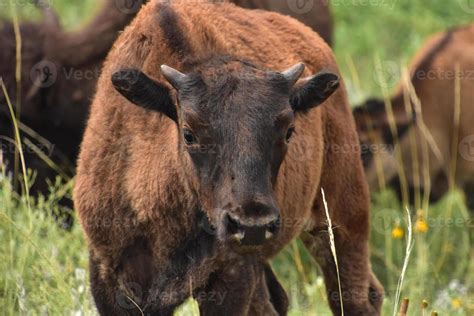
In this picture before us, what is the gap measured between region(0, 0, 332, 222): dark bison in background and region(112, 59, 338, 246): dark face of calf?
402cm

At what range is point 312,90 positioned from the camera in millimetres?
6043

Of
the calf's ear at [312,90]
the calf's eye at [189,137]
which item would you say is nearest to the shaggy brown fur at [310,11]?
the calf's ear at [312,90]

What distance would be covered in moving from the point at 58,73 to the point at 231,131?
494 centimetres

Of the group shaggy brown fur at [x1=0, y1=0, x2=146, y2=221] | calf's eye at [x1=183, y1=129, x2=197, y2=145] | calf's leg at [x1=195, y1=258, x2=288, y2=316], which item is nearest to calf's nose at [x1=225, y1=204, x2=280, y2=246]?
calf's eye at [x1=183, y1=129, x2=197, y2=145]

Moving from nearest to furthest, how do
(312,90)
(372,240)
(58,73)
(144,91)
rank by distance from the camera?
(144,91) → (312,90) → (58,73) → (372,240)

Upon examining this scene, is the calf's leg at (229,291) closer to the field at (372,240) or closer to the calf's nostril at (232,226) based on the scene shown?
the calf's nostril at (232,226)

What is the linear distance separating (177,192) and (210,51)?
79 centimetres

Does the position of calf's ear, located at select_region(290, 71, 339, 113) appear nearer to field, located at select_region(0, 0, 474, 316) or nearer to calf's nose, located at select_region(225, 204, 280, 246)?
calf's nose, located at select_region(225, 204, 280, 246)

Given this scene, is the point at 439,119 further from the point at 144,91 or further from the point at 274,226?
the point at 274,226

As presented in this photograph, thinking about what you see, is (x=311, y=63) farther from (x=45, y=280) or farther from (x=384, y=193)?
(x=384, y=193)

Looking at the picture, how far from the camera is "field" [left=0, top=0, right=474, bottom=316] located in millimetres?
7188

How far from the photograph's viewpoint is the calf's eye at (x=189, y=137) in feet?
18.6

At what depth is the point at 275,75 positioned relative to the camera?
227 inches

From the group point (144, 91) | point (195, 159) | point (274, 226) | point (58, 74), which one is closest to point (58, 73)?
point (58, 74)
